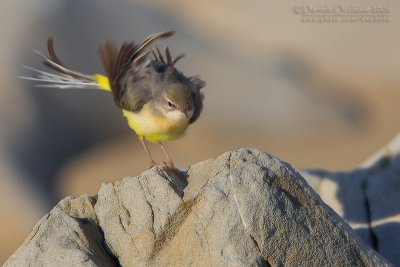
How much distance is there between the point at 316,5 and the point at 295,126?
2654 mm

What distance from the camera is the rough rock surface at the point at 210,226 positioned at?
4762mm

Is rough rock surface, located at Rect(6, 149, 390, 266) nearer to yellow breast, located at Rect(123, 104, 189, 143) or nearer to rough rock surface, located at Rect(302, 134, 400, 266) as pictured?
rough rock surface, located at Rect(302, 134, 400, 266)

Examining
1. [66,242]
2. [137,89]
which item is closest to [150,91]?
[137,89]

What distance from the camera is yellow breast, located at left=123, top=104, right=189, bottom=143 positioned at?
7.22m

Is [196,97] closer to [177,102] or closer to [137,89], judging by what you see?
[177,102]

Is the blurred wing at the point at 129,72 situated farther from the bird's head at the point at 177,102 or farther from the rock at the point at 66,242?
the rock at the point at 66,242

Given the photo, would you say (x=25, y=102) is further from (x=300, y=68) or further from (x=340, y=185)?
(x=340, y=185)

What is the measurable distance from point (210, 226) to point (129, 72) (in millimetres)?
2821

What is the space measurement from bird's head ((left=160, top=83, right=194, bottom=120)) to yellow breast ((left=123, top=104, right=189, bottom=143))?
49 mm

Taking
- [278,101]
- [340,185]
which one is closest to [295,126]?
[278,101]

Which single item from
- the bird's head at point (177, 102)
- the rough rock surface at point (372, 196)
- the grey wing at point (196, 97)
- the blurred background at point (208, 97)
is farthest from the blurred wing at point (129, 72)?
the blurred background at point (208, 97)

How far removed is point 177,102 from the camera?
7.06 meters

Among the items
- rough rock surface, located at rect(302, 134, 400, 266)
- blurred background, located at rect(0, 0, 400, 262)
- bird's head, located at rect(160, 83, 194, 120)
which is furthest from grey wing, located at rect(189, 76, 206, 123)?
blurred background, located at rect(0, 0, 400, 262)

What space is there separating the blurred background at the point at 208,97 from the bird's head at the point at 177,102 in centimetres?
612
